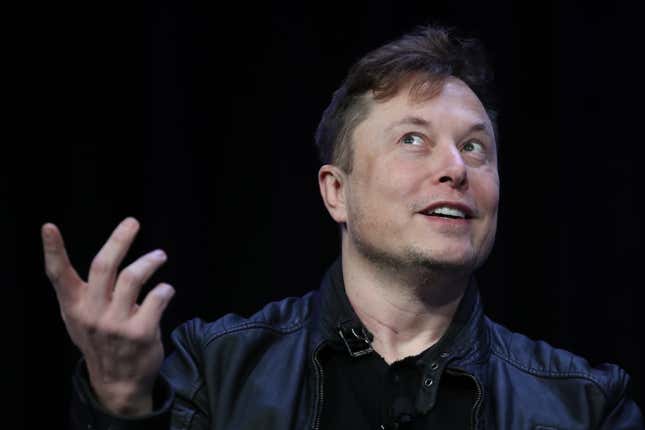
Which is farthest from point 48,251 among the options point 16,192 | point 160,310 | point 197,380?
point 16,192

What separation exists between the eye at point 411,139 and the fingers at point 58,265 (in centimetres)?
83

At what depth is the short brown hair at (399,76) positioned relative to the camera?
78.4 inches

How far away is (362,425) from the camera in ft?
5.82

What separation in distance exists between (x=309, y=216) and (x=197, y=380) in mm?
833

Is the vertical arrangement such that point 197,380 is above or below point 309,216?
below

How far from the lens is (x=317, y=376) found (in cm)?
181

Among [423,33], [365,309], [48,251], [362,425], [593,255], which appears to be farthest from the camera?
[593,255]

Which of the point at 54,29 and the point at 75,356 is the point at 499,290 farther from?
the point at 54,29

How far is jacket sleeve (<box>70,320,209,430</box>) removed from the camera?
1462 mm

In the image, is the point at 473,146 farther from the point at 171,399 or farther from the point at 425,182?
the point at 171,399

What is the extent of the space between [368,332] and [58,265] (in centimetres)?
77

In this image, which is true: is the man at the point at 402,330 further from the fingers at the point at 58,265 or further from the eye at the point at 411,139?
the fingers at the point at 58,265

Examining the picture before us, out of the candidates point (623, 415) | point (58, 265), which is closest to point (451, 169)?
point (623, 415)

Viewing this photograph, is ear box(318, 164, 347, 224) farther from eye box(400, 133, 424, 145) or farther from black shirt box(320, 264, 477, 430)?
black shirt box(320, 264, 477, 430)
